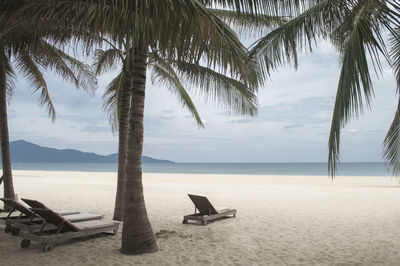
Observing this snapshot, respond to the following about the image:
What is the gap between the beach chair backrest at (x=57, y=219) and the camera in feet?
18.0

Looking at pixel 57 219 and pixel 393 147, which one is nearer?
pixel 57 219

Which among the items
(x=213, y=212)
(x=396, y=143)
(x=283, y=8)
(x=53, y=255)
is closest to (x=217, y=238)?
(x=213, y=212)

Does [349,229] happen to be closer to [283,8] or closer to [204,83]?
[204,83]

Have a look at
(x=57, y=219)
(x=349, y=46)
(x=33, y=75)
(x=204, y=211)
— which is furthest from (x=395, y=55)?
(x=33, y=75)

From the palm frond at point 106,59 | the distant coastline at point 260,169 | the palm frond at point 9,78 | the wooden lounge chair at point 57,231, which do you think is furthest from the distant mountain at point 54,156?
the wooden lounge chair at point 57,231

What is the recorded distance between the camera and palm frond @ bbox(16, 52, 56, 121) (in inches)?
384

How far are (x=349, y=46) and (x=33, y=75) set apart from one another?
8906 mm

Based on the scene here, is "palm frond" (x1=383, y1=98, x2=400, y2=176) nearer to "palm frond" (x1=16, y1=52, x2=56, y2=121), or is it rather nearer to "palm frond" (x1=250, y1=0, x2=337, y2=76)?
"palm frond" (x1=250, y1=0, x2=337, y2=76)

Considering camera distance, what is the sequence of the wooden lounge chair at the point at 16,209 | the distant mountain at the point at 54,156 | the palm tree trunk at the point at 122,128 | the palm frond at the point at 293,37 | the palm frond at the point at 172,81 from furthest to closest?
the distant mountain at the point at 54,156 < the palm frond at the point at 172,81 < the palm tree trunk at the point at 122,128 < the wooden lounge chair at the point at 16,209 < the palm frond at the point at 293,37

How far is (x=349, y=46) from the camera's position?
412cm

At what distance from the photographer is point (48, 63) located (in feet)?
31.1

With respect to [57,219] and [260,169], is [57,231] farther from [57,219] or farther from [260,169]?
[260,169]

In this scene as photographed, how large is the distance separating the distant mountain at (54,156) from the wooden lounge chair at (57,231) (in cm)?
15745

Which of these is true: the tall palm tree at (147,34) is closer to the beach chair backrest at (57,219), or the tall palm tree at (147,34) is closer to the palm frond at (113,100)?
the beach chair backrest at (57,219)
